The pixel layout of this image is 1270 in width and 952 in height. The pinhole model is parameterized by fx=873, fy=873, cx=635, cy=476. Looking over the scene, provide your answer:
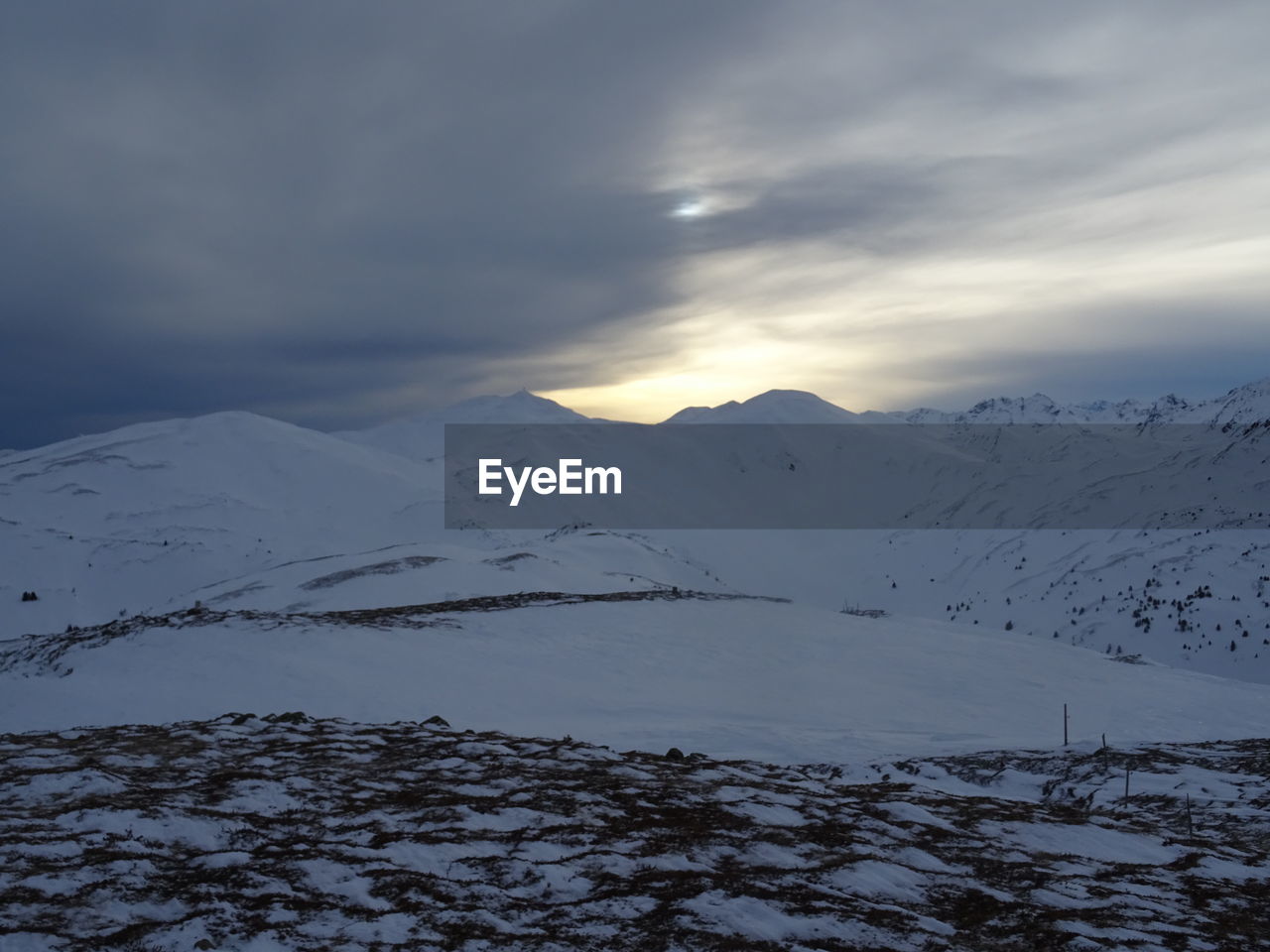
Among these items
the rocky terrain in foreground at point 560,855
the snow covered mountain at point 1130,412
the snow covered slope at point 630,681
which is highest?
the snow covered mountain at point 1130,412

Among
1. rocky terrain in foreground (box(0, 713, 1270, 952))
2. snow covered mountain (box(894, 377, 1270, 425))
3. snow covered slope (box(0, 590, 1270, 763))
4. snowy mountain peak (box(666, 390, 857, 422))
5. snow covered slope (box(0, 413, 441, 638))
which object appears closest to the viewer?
rocky terrain in foreground (box(0, 713, 1270, 952))

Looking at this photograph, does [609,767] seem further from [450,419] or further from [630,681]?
[450,419]

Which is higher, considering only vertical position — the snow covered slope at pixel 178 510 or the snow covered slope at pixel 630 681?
the snow covered slope at pixel 178 510

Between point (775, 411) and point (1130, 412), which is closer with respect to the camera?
point (1130, 412)

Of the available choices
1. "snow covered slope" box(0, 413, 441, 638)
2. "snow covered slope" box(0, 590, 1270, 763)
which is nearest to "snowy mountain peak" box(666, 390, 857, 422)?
"snow covered slope" box(0, 413, 441, 638)

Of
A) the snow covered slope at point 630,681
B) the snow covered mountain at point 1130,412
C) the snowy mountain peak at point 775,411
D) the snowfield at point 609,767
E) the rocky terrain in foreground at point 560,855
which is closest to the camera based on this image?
the rocky terrain in foreground at point 560,855

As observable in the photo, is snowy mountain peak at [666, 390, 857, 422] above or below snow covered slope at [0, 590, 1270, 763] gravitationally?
above

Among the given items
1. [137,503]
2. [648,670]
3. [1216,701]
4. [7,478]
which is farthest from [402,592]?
[7,478]

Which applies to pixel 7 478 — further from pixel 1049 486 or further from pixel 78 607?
pixel 1049 486

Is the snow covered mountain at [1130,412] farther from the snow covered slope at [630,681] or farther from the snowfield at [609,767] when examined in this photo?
the snow covered slope at [630,681]

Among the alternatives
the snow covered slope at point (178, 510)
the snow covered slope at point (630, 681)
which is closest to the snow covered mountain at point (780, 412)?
the snow covered slope at point (178, 510)

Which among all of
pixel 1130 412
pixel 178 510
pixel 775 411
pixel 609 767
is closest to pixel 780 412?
pixel 775 411

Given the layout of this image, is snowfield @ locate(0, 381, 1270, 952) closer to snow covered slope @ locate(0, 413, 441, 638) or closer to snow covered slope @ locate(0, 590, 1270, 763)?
snow covered slope @ locate(0, 590, 1270, 763)
